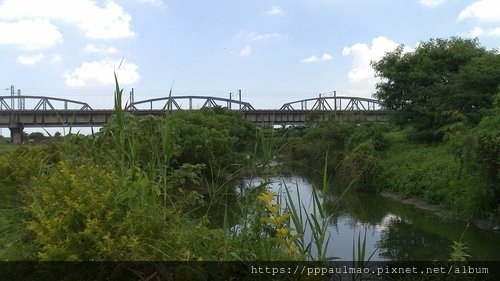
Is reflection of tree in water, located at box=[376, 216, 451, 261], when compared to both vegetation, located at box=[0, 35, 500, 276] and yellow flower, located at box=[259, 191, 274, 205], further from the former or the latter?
yellow flower, located at box=[259, 191, 274, 205]

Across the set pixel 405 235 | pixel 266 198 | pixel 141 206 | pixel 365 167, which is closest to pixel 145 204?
pixel 141 206

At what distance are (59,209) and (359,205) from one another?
17882mm

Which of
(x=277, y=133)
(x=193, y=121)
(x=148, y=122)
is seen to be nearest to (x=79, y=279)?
(x=148, y=122)

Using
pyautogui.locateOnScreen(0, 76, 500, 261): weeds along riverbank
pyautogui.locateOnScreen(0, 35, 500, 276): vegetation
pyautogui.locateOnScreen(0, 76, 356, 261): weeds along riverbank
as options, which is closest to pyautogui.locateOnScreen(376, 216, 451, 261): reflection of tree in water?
pyautogui.locateOnScreen(0, 35, 500, 276): vegetation

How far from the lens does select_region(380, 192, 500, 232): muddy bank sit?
14.0 metres

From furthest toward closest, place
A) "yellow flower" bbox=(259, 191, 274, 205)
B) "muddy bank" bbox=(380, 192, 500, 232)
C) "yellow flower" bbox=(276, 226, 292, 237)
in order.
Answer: "muddy bank" bbox=(380, 192, 500, 232)
"yellow flower" bbox=(259, 191, 274, 205)
"yellow flower" bbox=(276, 226, 292, 237)

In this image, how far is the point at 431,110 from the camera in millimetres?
23500

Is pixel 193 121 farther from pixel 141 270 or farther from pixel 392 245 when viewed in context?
pixel 141 270

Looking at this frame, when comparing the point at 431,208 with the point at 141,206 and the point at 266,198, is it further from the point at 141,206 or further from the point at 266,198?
the point at 141,206

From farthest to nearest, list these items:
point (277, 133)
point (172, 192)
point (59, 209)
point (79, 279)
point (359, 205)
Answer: point (359, 205) → point (172, 192) → point (277, 133) → point (59, 209) → point (79, 279)

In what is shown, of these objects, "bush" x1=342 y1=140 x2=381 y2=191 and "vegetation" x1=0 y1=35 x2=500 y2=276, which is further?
"bush" x1=342 y1=140 x2=381 y2=191

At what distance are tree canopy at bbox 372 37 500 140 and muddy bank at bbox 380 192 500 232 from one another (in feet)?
11.8

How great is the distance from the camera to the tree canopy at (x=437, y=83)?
70.4ft

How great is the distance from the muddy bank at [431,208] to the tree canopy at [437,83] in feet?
11.8
